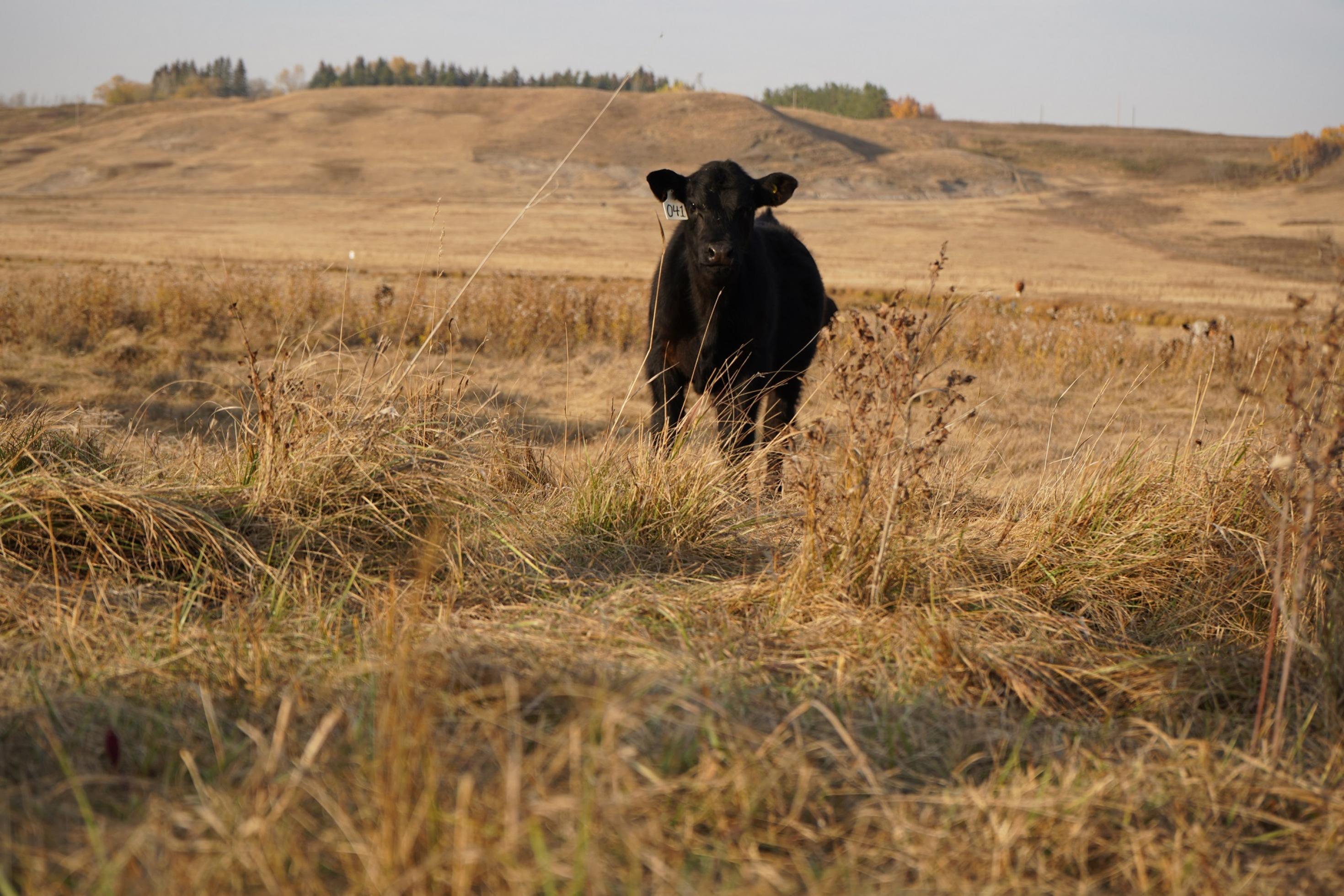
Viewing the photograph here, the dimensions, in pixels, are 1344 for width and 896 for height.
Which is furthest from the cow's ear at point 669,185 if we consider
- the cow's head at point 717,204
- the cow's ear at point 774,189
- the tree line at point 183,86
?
the tree line at point 183,86

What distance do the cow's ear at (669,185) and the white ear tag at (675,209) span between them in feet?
0.44

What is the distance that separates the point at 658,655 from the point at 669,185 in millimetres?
4282

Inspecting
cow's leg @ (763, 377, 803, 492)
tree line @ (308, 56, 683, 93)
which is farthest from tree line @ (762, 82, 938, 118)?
cow's leg @ (763, 377, 803, 492)

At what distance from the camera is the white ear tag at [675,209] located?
6.29 m

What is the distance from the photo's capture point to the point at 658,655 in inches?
120

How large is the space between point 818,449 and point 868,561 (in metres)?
0.50

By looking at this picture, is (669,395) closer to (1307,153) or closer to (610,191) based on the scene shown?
(610,191)

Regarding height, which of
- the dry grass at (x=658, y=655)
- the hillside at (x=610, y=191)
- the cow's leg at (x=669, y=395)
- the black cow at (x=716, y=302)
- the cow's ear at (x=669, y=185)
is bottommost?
the dry grass at (x=658, y=655)

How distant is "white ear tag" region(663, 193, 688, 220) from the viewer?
629 centimetres

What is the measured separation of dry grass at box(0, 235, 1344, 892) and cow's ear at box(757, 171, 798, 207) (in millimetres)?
2178

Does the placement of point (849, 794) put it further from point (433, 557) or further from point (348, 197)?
point (348, 197)

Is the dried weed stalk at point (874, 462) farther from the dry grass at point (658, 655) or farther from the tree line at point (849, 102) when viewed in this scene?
the tree line at point (849, 102)

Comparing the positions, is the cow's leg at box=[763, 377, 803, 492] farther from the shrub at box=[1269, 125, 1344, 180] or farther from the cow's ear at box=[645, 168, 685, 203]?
the shrub at box=[1269, 125, 1344, 180]

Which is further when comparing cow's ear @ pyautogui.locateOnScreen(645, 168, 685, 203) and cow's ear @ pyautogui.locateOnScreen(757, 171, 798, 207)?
cow's ear @ pyautogui.locateOnScreen(757, 171, 798, 207)
